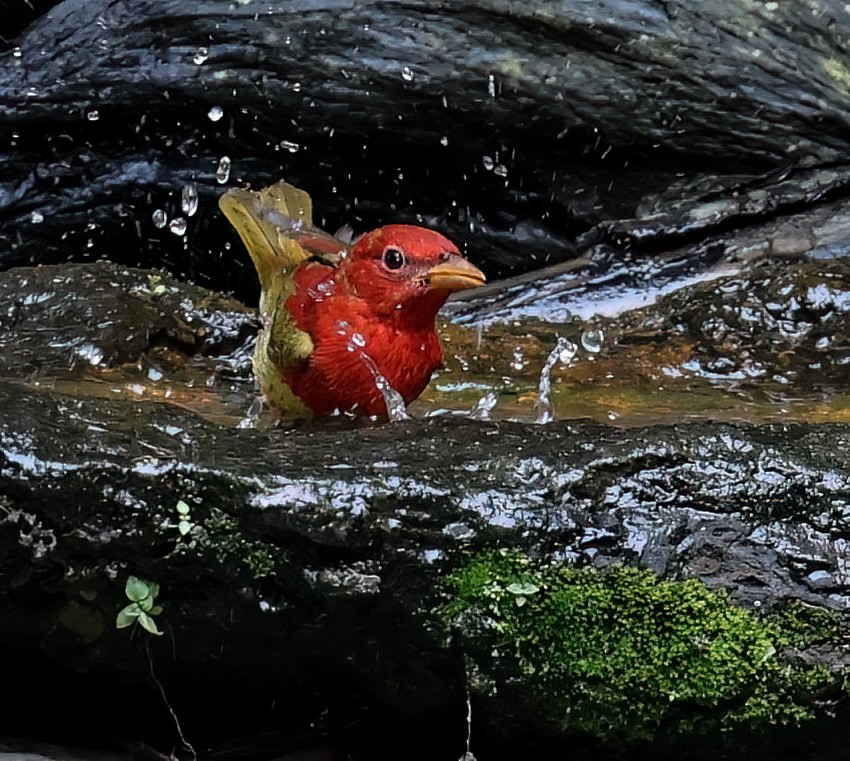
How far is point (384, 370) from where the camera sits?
3221 mm

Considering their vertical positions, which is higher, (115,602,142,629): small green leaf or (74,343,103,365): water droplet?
(115,602,142,629): small green leaf

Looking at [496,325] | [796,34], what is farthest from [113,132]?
[796,34]

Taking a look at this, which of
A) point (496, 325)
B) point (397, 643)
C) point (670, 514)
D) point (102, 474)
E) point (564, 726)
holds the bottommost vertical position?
point (496, 325)

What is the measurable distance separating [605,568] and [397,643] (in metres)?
0.49

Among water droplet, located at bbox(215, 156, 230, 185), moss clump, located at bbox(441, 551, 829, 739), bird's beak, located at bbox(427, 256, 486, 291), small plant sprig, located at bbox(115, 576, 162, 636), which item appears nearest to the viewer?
moss clump, located at bbox(441, 551, 829, 739)

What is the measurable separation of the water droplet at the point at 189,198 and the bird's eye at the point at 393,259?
91.5 inches

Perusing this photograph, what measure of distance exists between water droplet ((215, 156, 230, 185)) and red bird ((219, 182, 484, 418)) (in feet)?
6.26

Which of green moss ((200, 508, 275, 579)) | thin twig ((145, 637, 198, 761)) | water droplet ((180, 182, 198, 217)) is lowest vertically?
thin twig ((145, 637, 198, 761))

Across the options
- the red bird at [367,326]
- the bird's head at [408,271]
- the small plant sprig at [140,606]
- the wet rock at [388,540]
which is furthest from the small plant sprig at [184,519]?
the bird's head at [408,271]

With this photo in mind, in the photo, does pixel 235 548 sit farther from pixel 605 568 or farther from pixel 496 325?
pixel 496 325

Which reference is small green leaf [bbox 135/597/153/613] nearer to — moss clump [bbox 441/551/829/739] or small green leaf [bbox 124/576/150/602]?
small green leaf [bbox 124/576/150/602]

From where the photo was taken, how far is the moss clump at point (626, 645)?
7.57ft

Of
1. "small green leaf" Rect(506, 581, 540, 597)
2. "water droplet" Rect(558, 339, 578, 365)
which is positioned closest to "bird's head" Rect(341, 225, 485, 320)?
"small green leaf" Rect(506, 581, 540, 597)

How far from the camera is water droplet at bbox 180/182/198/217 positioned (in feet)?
17.3
